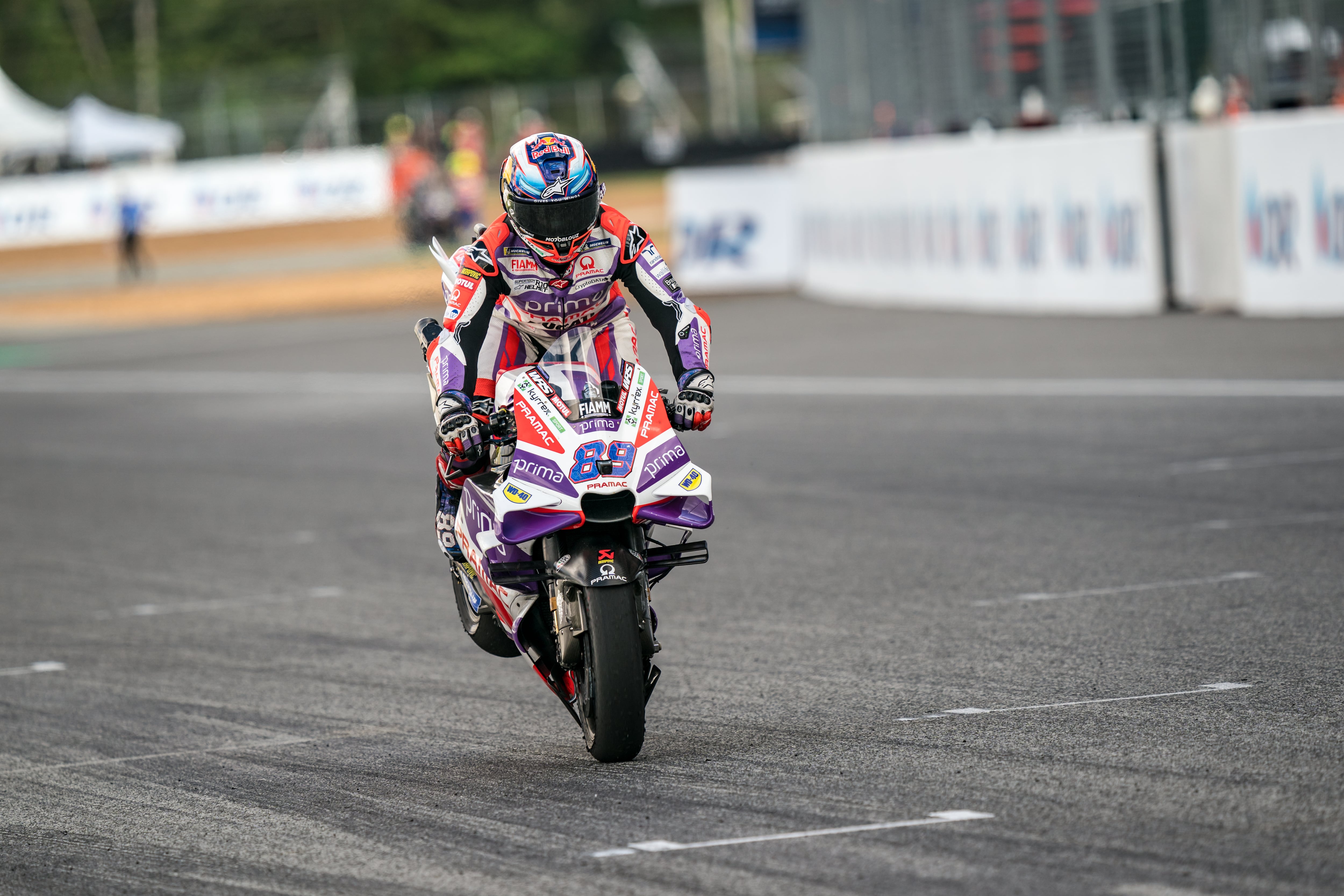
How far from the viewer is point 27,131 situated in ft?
163

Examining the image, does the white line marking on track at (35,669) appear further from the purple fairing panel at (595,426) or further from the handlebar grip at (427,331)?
the purple fairing panel at (595,426)

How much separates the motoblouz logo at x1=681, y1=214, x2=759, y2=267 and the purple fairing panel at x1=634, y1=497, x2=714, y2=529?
75.1 feet

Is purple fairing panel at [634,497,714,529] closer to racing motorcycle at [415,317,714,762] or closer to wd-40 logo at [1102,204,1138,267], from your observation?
racing motorcycle at [415,317,714,762]

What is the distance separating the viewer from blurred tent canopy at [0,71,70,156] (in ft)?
162

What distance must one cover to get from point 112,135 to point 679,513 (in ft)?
157

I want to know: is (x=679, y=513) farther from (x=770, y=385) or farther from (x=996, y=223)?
(x=996, y=223)

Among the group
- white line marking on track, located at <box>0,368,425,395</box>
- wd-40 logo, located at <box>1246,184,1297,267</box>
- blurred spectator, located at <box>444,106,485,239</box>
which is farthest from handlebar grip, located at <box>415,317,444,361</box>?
blurred spectator, located at <box>444,106,485,239</box>

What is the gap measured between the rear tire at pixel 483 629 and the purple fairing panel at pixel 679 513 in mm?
1097

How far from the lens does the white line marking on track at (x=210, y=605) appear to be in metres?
10.1

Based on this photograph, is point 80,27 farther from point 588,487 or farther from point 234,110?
point 588,487

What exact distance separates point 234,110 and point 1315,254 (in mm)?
42262

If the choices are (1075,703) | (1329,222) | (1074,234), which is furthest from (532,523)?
(1074,234)

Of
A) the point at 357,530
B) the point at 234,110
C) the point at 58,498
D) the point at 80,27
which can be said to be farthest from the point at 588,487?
the point at 80,27

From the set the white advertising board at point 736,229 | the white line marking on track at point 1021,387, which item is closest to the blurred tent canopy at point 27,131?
the white advertising board at point 736,229
